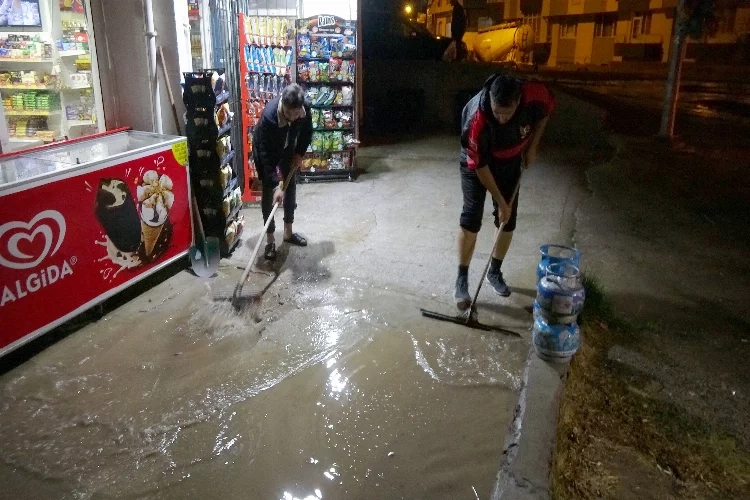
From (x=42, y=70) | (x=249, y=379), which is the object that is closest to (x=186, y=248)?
(x=249, y=379)

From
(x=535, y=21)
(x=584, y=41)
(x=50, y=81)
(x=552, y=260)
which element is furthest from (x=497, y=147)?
(x=535, y=21)

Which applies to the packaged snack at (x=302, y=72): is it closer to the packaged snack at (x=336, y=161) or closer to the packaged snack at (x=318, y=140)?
the packaged snack at (x=318, y=140)

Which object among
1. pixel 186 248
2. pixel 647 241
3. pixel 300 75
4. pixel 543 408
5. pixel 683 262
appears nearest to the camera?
pixel 543 408

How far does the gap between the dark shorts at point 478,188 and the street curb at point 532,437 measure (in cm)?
151

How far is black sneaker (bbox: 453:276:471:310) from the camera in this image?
17.1 ft

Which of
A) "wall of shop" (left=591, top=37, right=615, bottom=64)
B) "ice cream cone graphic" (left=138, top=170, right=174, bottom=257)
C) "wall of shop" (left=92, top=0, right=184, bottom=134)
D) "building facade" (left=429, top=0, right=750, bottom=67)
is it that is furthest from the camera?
"wall of shop" (left=591, top=37, right=615, bottom=64)

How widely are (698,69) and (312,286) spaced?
97.8 ft

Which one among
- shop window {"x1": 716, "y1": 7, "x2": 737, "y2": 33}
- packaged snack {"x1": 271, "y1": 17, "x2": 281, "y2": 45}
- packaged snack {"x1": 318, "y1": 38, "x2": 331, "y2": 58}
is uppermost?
shop window {"x1": 716, "y1": 7, "x2": 737, "y2": 33}

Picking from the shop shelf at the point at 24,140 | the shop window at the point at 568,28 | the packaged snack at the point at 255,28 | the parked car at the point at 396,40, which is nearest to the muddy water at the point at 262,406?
the shop shelf at the point at 24,140

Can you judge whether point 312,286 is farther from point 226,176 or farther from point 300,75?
point 300,75

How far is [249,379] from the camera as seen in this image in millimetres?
4152

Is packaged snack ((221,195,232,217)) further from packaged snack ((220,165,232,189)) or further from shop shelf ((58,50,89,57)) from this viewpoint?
shop shelf ((58,50,89,57))

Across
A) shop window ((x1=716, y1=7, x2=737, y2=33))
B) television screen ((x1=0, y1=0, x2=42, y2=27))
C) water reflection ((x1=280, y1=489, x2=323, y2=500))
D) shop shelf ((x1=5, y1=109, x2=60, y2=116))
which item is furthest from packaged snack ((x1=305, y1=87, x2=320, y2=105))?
shop window ((x1=716, y1=7, x2=737, y2=33))

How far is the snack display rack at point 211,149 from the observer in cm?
577
